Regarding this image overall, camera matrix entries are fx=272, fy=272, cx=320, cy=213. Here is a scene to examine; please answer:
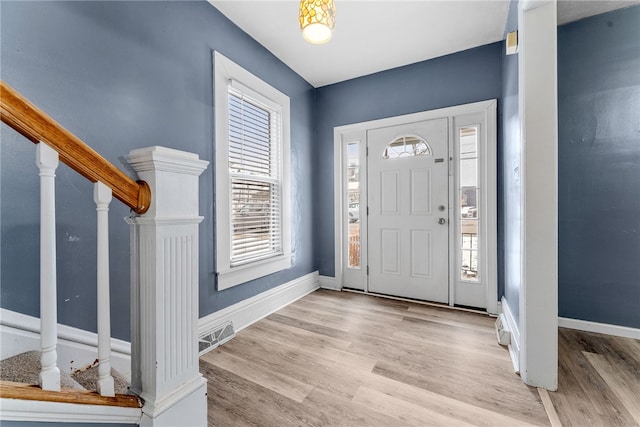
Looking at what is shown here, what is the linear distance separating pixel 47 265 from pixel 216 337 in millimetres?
1688

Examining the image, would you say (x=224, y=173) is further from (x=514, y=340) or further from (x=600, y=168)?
(x=600, y=168)

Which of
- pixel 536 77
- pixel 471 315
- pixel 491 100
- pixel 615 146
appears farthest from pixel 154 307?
pixel 615 146

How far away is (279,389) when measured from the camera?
5.25 ft

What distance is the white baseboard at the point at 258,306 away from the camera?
217cm

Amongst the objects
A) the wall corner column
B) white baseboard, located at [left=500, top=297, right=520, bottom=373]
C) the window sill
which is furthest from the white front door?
the wall corner column

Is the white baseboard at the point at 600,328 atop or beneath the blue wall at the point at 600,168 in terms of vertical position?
beneath

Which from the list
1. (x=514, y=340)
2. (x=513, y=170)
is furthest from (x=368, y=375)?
(x=513, y=170)

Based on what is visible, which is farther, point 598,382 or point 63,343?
point 598,382

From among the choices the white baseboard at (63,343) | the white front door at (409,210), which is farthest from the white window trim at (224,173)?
the white front door at (409,210)

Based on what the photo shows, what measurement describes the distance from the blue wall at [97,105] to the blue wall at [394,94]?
→ 4.74 feet

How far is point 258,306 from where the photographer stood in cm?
264

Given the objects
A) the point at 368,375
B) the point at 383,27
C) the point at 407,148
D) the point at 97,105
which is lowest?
the point at 368,375

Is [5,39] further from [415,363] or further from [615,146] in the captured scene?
[615,146]

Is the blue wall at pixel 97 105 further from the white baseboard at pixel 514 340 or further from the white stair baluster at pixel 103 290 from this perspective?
the white baseboard at pixel 514 340
